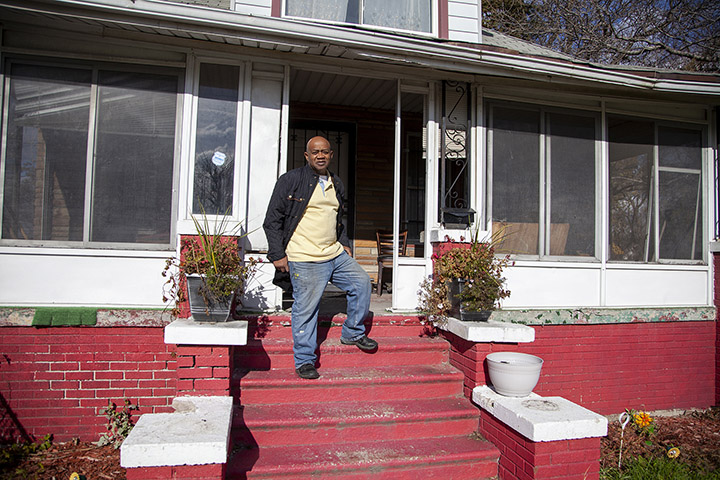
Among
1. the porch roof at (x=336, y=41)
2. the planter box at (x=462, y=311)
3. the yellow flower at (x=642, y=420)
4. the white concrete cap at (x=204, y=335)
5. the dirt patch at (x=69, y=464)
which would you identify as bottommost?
the dirt patch at (x=69, y=464)

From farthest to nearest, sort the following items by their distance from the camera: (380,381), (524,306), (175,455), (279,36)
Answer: (524,306) < (279,36) < (380,381) < (175,455)

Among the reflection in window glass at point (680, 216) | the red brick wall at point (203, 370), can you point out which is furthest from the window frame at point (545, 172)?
the red brick wall at point (203, 370)

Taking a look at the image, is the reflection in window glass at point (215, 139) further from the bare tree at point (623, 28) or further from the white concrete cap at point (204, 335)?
the bare tree at point (623, 28)

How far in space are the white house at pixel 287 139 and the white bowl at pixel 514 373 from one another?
5.12ft

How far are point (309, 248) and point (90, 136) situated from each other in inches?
98.7

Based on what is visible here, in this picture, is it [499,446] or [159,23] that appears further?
[159,23]

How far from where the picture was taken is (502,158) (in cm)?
562

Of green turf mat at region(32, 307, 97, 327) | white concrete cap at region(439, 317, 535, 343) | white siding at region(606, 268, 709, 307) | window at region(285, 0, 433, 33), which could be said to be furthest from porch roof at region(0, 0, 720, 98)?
white concrete cap at region(439, 317, 535, 343)

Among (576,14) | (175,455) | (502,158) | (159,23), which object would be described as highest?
(576,14)

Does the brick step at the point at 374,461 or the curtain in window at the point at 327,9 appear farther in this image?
the curtain in window at the point at 327,9

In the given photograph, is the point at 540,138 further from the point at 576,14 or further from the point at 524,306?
the point at 576,14

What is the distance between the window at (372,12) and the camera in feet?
18.1

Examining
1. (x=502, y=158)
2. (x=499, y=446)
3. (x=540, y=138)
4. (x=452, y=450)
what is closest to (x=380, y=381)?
(x=452, y=450)

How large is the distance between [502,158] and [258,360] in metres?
3.61
